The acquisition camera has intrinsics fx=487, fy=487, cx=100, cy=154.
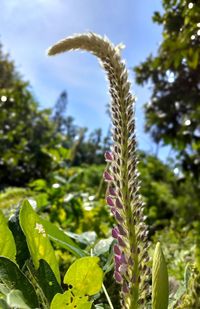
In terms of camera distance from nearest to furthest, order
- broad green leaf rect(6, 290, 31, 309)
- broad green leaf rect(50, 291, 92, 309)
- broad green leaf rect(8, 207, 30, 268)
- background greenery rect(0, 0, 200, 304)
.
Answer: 1. broad green leaf rect(6, 290, 31, 309)
2. broad green leaf rect(50, 291, 92, 309)
3. broad green leaf rect(8, 207, 30, 268)
4. background greenery rect(0, 0, 200, 304)

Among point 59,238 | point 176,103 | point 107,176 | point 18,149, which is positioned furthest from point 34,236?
point 18,149

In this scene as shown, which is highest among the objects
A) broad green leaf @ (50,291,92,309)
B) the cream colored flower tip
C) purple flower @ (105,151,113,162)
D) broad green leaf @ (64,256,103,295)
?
the cream colored flower tip

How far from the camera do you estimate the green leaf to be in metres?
0.89

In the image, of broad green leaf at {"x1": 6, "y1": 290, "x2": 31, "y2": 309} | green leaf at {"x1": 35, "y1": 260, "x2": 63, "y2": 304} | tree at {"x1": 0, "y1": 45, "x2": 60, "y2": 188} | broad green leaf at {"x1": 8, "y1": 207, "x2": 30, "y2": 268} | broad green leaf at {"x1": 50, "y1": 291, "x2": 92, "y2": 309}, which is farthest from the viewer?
tree at {"x1": 0, "y1": 45, "x2": 60, "y2": 188}

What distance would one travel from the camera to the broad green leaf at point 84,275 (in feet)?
2.74

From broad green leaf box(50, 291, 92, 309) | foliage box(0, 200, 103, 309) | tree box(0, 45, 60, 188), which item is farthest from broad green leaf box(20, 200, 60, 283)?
tree box(0, 45, 60, 188)

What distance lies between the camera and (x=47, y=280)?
0.90 m

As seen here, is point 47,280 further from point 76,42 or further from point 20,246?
point 76,42

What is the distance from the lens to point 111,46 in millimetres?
849

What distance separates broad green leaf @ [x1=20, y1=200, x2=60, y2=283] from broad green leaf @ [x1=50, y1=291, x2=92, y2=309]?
0.13 meters

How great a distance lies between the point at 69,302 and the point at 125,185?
0.22m

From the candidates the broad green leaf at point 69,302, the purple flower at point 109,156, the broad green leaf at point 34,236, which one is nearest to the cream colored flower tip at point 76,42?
the purple flower at point 109,156

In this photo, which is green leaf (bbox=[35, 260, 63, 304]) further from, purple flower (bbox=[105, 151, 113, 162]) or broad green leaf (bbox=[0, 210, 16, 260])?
purple flower (bbox=[105, 151, 113, 162])

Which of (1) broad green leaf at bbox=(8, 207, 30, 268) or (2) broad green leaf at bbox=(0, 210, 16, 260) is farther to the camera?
(1) broad green leaf at bbox=(8, 207, 30, 268)
